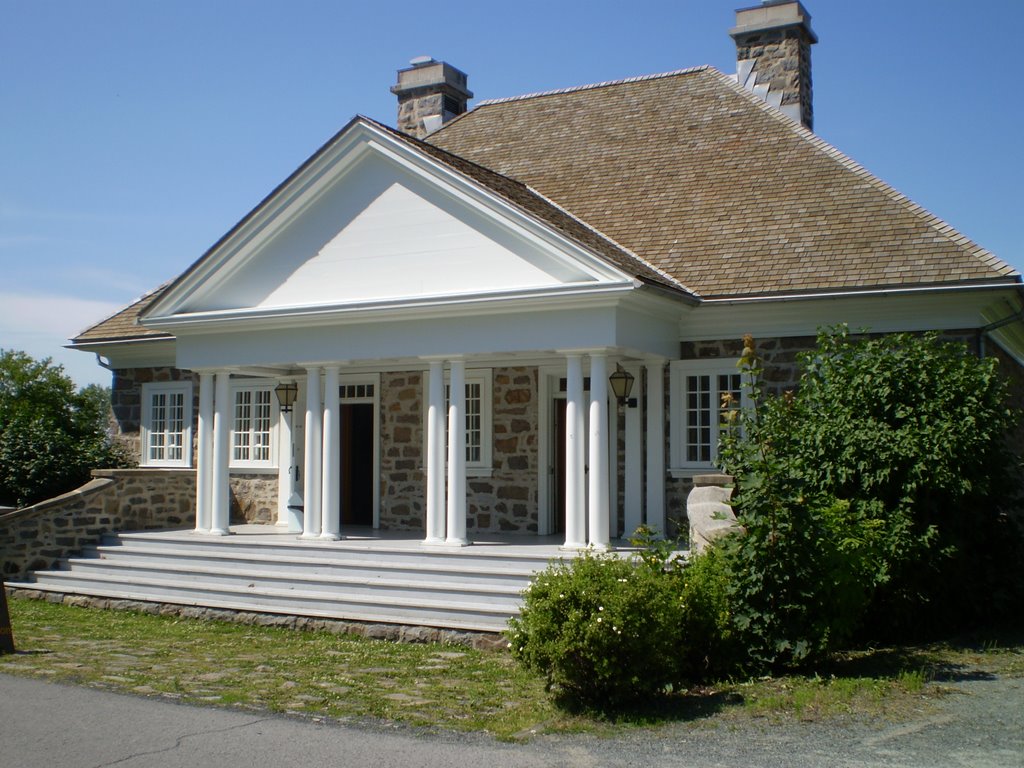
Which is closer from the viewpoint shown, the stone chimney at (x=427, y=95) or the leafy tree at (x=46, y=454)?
the leafy tree at (x=46, y=454)

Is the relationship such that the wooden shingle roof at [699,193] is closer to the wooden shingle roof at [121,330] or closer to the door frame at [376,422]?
the wooden shingle roof at [121,330]

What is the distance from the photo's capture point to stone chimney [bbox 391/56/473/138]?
2031cm

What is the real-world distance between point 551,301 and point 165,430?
356 inches

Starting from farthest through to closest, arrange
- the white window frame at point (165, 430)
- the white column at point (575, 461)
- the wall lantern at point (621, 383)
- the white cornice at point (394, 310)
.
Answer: the white window frame at point (165, 430) → the wall lantern at point (621, 383) → the white column at point (575, 461) → the white cornice at point (394, 310)

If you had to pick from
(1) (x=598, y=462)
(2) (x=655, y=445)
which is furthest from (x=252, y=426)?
(1) (x=598, y=462)

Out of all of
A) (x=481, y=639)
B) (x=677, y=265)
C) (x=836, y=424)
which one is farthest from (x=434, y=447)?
(x=836, y=424)

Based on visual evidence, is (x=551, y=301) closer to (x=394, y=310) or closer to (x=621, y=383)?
(x=621, y=383)

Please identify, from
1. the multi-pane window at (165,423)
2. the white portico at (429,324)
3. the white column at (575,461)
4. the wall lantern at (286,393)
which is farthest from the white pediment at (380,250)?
the multi-pane window at (165,423)

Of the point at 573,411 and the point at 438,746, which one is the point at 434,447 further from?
the point at 438,746

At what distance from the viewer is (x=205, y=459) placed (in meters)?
15.3

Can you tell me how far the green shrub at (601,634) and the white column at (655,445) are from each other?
5.35m

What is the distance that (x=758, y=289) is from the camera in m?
12.7

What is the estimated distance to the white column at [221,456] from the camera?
1480 centimetres

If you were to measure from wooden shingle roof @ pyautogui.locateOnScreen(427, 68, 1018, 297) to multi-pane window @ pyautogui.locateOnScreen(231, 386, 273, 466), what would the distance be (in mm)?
5490
